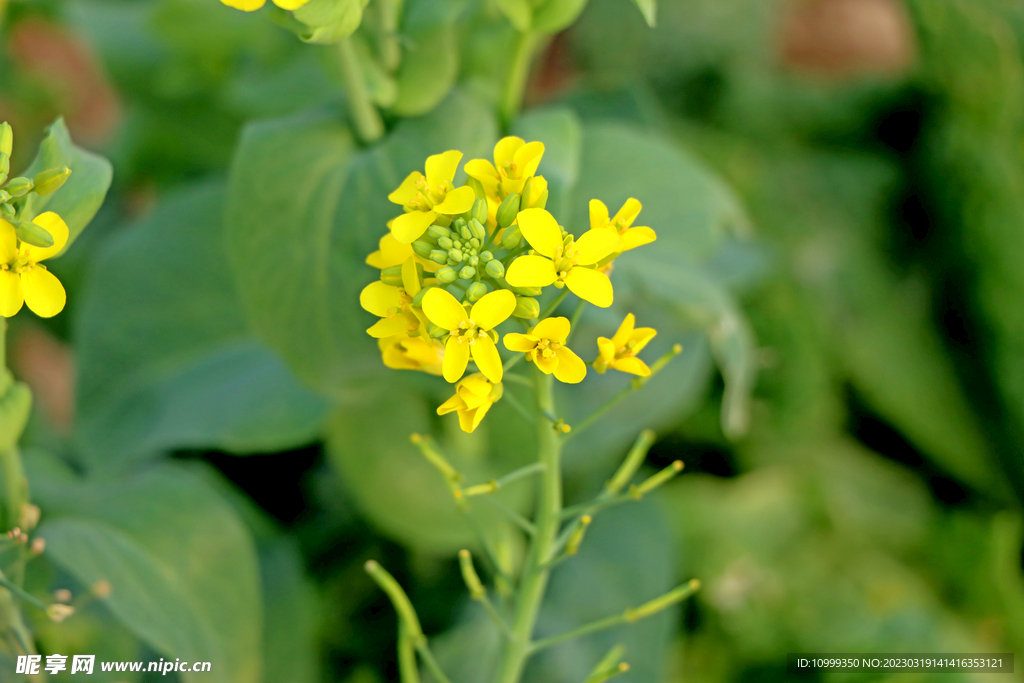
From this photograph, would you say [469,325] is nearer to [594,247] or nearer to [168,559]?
[594,247]

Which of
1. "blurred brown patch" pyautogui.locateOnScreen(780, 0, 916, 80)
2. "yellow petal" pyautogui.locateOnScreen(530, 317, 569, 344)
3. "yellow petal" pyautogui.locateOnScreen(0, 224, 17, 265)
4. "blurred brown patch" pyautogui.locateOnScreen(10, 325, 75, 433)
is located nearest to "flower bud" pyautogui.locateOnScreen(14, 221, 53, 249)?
"yellow petal" pyautogui.locateOnScreen(0, 224, 17, 265)

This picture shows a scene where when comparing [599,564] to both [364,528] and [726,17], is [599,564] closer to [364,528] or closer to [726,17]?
[364,528]

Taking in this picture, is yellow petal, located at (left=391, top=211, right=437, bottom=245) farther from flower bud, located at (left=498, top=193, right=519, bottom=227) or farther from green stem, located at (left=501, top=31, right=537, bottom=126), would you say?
green stem, located at (left=501, top=31, right=537, bottom=126)

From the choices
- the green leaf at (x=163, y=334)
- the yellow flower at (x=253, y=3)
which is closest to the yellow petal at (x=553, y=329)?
the yellow flower at (x=253, y=3)

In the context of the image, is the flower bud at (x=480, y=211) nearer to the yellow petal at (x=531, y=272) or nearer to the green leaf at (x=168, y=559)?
the yellow petal at (x=531, y=272)

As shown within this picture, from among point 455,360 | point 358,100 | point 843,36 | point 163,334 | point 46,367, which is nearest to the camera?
point 455,360

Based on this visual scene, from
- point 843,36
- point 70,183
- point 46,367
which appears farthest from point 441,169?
point 843,36
